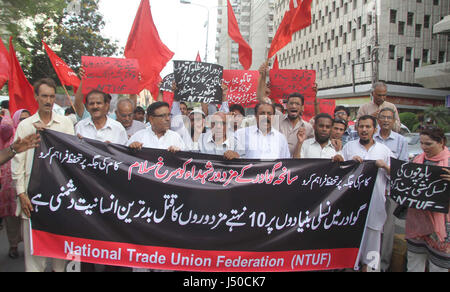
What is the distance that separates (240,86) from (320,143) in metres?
2.68

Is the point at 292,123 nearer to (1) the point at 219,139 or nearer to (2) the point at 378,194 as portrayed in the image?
(1) the point at 219,139

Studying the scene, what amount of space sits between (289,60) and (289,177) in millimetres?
54316

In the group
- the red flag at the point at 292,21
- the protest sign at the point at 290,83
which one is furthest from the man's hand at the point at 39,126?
the red flag at the point at 292,21

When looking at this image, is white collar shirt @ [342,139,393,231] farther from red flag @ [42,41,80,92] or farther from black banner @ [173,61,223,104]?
red flag @ [42,41,80,92]

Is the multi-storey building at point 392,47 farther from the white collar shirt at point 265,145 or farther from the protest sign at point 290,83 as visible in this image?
the white collar shirt at point 265,145

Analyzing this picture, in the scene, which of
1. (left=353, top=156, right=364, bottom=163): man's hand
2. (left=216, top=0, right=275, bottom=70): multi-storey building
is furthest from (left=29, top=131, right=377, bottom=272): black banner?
(left=216, top=0, right=275, bottom=70): multi-storey building

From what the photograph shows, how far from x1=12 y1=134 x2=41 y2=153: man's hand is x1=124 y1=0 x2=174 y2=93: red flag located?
10.4 feet

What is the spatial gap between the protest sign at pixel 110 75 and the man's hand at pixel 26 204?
195cm

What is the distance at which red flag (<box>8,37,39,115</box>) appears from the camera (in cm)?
511

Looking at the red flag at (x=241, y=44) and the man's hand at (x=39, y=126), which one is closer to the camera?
the man's hand at (x=39, y=126)

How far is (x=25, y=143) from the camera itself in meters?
3.18

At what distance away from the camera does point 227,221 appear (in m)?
3.63

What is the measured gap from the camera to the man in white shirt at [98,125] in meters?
4.00
